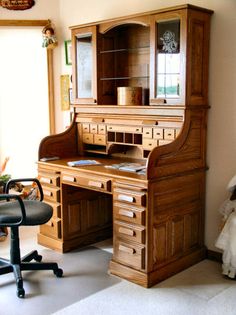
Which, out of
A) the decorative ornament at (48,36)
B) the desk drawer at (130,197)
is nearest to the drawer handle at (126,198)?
the desk drawer at (130,197)

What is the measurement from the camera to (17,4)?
418cm

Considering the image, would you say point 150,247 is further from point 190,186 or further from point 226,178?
point 226,178

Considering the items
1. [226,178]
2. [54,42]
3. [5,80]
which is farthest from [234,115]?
[5,80]

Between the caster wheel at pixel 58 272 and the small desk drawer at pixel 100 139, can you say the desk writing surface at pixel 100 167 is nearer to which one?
the small desk drawer at pixel 100 139

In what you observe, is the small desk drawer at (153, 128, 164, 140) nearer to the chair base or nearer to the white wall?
the white wall

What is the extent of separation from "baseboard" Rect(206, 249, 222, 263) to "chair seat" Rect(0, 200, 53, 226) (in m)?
1.36

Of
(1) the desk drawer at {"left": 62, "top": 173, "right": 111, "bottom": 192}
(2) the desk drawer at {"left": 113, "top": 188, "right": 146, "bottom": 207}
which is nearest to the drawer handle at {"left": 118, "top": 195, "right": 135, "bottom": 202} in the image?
(2) the desk drawer at {"left": 113, "top": 188, "right": 146, "bottom": 207}

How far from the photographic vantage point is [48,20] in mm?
4309

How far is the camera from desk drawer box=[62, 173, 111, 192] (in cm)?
307

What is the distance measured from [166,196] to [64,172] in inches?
35.9

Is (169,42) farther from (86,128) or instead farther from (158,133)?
(86,128)

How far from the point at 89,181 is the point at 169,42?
47.5 inches

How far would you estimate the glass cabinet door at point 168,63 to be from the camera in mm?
3021

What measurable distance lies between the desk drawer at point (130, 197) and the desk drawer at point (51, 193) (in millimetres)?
705
